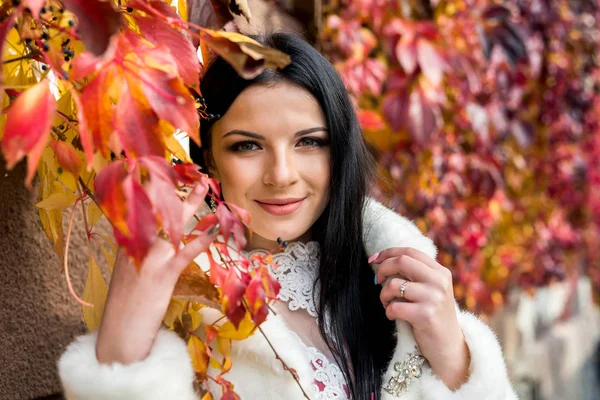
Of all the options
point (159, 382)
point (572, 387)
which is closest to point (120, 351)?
point (159, 382)

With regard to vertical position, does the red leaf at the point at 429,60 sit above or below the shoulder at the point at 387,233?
above

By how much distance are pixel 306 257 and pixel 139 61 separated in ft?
2.48

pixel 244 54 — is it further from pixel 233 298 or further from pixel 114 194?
pixel 233 298

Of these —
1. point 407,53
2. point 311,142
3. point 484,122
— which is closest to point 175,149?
point 311,142

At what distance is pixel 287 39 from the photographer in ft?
4.34

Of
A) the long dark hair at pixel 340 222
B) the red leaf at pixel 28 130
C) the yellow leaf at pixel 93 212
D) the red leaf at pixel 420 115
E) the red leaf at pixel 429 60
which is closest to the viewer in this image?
the red leaf at pixel 28 130

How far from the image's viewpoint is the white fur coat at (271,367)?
922 millimetres

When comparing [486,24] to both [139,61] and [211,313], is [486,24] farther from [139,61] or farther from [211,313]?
[139,61]

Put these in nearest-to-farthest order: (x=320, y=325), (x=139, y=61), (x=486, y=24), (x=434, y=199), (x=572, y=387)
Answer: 1. (x=139, y=61)
2. (x=320, y=325)
3. (x=486, y=24)
4. (x=434, y=199)
5. (x=572, y=387)

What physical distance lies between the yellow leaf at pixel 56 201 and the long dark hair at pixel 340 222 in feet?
1.18

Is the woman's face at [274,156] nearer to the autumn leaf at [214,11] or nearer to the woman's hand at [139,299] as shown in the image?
the autumn leaf at [214,11]

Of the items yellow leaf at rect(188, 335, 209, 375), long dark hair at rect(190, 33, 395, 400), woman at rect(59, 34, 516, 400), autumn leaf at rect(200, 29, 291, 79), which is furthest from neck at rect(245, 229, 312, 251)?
autumn leaf at rect(200, 29, 291, 79)

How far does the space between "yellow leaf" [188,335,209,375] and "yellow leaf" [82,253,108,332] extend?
0.14 metres

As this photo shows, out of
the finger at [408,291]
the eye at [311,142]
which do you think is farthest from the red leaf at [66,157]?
the finger at [408,291]
